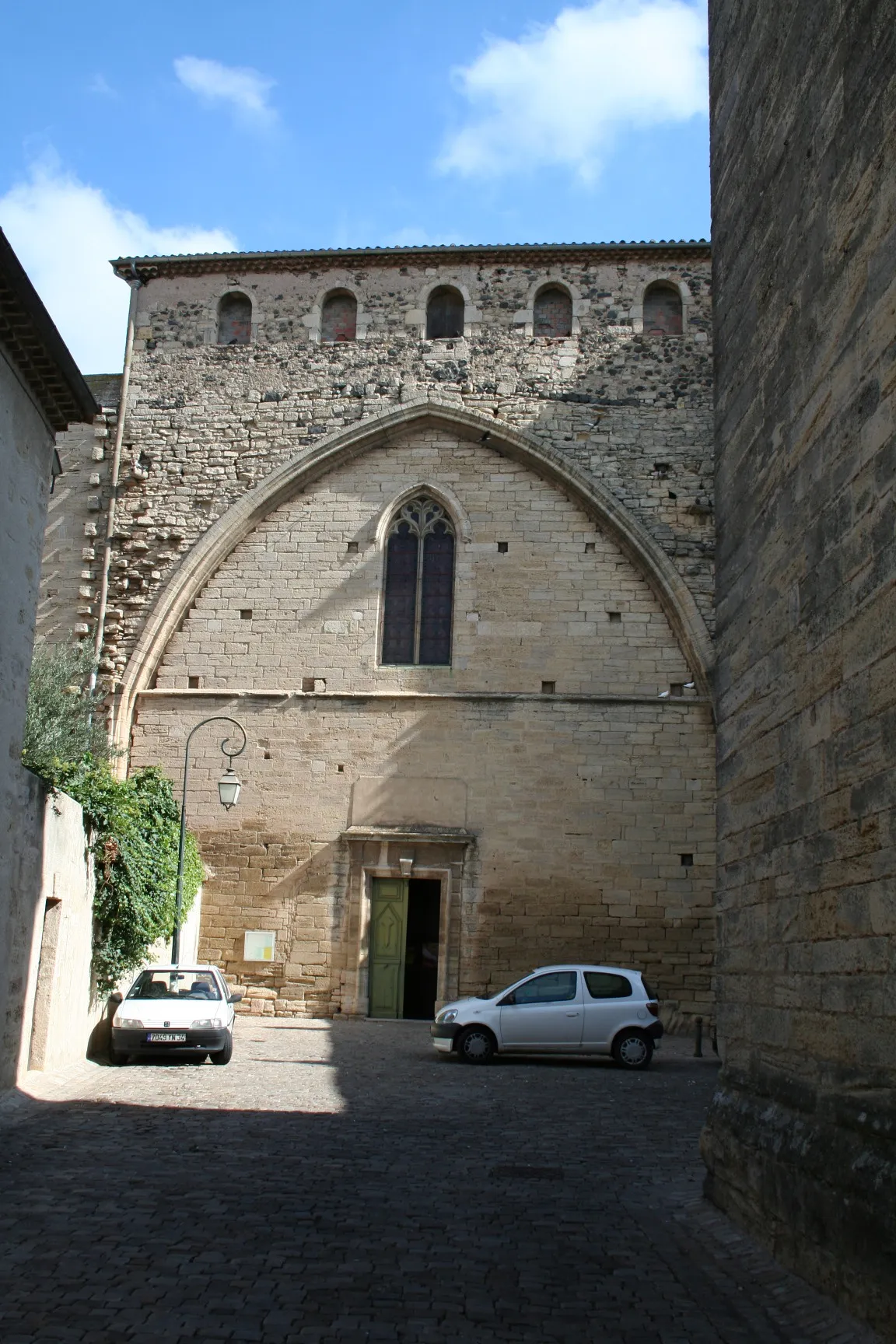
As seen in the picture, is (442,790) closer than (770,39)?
No

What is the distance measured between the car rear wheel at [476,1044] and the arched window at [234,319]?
1128 centimetres

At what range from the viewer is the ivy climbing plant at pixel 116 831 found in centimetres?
1186

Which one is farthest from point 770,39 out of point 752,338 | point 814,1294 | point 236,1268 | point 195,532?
point 195,532

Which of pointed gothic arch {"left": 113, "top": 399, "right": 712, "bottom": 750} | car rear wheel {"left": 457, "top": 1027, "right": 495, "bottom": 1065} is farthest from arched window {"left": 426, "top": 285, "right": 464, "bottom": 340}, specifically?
car rear wheel {"left": 457, "top": 1027, "right": 495, "bottom": 1065}

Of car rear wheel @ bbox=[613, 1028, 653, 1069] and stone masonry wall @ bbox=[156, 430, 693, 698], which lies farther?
Result: stone masonry wall @ bbox=[156, 430, 693, 698]

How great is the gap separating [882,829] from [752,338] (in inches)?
120

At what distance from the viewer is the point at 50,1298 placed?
4355mm

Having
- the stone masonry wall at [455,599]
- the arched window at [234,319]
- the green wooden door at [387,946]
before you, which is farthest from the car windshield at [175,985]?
the arched window at [234,319]

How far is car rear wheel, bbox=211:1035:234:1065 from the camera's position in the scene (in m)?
11.6

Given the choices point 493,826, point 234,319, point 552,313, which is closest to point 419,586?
point 493,826

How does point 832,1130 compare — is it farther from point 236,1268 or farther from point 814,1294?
point 236,1268

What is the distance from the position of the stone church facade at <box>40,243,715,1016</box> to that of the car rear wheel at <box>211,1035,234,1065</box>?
469 centimetres

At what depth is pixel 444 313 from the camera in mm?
18844

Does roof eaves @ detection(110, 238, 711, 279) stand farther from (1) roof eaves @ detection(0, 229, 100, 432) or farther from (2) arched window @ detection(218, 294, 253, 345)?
(1) roof eaves @ detection(0, 229, 100, 432)
